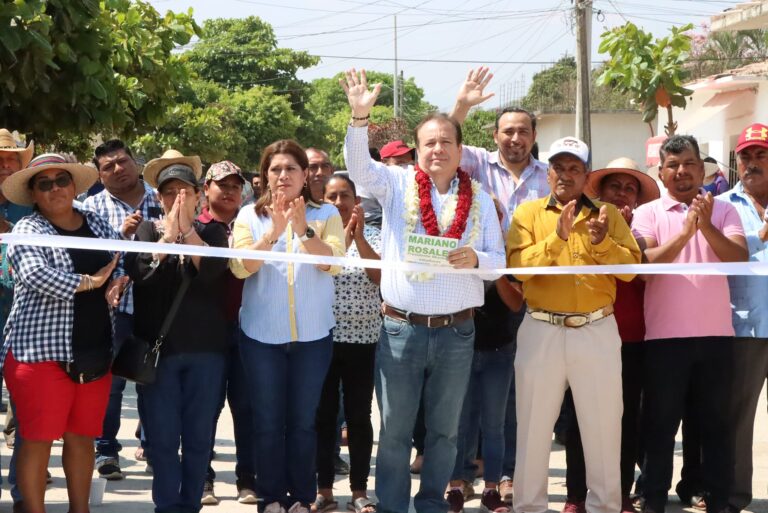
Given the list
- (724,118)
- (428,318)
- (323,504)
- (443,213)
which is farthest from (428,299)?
(724,118)

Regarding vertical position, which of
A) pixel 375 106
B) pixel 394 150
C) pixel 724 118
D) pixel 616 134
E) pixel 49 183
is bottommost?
pixel 49 183

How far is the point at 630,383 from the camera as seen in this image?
6.81m

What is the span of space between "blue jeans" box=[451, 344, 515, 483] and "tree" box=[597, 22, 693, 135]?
6.76 metres

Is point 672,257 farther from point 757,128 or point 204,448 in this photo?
point 204,448

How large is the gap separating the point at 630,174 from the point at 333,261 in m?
2.09

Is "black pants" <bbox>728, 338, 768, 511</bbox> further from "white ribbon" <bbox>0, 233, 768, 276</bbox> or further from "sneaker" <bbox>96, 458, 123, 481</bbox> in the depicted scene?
"sneaker" <bbox>96, 458, 123, 481</bbox>

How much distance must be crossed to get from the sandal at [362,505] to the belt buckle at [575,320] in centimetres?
178

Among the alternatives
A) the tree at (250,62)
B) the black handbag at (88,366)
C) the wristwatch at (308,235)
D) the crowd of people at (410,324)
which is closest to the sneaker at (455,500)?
the crowd of people at (410,324)

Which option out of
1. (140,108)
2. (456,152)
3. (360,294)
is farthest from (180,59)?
(456,152)

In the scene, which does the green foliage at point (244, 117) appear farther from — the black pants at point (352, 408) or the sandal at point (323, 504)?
the sandal at point (323, 504)

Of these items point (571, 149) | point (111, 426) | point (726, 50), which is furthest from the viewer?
point (726, 50)

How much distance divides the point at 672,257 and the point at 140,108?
635 centimetres

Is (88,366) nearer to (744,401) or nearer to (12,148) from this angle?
(12,148)

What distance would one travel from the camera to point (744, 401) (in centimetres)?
656
